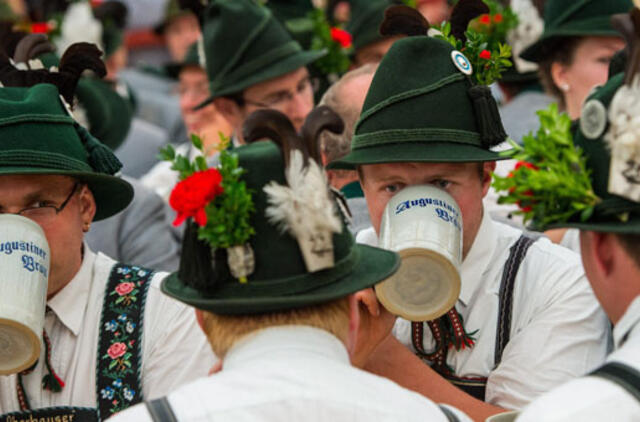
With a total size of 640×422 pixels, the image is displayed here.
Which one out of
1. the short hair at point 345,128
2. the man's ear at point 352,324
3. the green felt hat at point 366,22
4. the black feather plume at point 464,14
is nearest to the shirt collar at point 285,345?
the man's ear at point 352,324

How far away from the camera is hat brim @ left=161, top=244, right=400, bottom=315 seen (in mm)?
2139

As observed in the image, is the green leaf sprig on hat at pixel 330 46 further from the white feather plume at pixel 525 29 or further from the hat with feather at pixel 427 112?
the hat with feather at pixel 427 112

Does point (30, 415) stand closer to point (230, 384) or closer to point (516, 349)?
point (230, 384)

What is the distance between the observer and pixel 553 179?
7.19 ft

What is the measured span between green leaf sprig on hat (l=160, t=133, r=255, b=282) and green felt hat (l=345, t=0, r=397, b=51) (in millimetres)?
4275

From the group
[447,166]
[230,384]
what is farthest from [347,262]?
[447,166]

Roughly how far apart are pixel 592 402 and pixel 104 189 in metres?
1.88

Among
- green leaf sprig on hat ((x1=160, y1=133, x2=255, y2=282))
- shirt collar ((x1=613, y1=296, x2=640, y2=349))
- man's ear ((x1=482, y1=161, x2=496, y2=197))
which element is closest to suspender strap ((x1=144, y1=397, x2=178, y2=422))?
green leaf sprig on hat ((x1=160, y1=133, x2=255, y2=282))

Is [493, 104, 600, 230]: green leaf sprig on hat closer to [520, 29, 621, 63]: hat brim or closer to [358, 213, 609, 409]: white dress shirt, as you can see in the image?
[358, 213, 609, 409]: white dress shirt

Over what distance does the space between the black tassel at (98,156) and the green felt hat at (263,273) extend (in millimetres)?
979

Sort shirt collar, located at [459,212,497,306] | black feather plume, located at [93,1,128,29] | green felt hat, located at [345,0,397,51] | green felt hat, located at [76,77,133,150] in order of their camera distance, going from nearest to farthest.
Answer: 1. shirt collar, located at [459,212,497,306]
2. green felt hat, located at [76,77,133,150]
3. green felt hat, located at [345,0,397,51]
4. black feather plume, located at [93,1,128,29]

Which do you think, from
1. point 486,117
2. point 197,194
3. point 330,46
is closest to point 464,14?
point 486,117

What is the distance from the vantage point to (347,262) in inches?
91.0

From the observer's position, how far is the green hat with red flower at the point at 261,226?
2186mm
